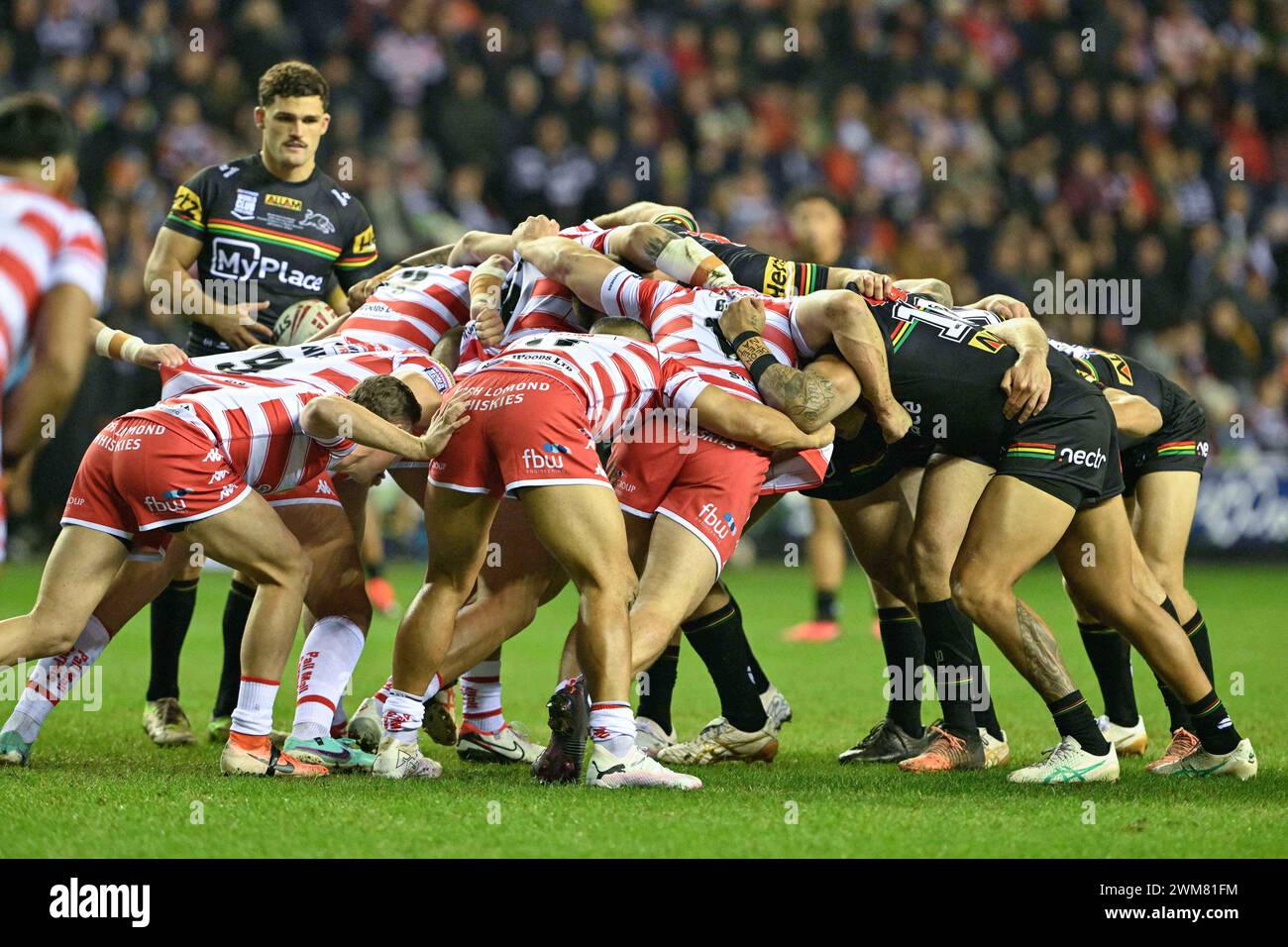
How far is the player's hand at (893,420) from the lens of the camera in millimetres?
6152

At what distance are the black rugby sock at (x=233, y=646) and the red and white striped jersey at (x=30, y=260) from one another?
312 centimetres

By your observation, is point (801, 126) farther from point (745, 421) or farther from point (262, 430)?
point (262, 430)

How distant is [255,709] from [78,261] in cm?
214

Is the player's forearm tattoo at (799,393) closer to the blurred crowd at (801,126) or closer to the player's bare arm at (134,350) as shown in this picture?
the player's bare arm at (134,350)

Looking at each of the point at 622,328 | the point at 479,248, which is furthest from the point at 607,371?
the point at 479,248

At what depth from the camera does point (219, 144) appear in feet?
52.5

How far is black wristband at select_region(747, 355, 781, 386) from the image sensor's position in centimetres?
607

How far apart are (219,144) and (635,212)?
9.84 meters

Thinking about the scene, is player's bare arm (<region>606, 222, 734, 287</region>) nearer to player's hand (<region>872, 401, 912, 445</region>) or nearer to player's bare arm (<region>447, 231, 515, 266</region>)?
player's bare arm (<region>447, 231, 515, 266</region>)

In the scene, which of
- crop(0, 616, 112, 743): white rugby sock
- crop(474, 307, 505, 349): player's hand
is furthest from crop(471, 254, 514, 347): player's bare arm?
crop(0, 616, 112, 743): white rugby sock

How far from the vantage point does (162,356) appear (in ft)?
→ 21.1

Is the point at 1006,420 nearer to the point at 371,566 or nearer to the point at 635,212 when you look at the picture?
the point at 635,212

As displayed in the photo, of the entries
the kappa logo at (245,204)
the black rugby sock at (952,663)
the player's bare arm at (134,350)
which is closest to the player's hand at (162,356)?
the player's bare arm at (134,350)

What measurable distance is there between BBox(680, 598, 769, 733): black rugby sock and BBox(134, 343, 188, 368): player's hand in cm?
236
